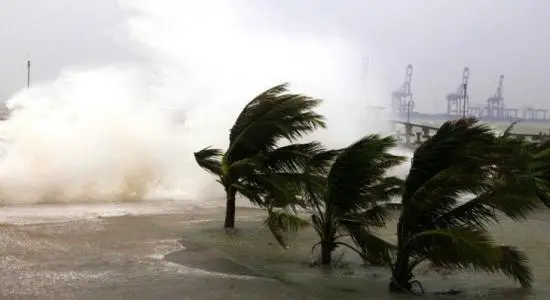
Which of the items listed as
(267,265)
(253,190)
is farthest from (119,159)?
(267,265)

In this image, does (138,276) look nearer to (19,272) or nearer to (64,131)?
(19,272)

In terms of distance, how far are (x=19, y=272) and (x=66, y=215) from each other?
5671 mm

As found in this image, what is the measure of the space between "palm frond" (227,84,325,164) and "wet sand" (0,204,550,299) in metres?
1.70

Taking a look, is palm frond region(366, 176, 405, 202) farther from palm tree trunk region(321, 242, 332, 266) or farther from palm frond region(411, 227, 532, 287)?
palm frond region(411, 227, 532, 287)

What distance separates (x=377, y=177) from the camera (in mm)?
8867

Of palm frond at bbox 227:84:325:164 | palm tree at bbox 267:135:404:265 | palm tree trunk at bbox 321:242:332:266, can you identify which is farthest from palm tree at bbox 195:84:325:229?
palm tree at bbox 267:135:404:265

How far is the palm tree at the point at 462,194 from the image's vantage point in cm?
723

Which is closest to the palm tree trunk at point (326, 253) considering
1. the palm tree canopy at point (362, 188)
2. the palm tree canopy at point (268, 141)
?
the palm tree canopy at point (362, 188)

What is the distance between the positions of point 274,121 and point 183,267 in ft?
11.7

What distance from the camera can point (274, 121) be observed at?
11312 mm

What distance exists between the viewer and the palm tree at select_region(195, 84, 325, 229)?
11031 millimetres

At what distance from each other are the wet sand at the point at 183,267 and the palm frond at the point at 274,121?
1.70 m

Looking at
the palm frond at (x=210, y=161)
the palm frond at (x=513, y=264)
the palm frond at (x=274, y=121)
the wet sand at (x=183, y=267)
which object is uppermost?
the palm frond at (x=274, y=121)

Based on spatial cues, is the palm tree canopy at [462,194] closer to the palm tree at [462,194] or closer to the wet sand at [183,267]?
the palm tree at [462,194]
